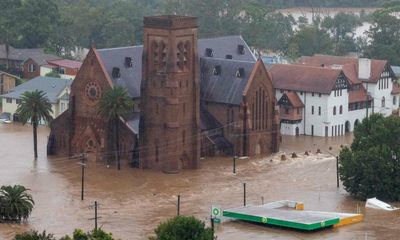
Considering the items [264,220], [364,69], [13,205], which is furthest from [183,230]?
[364,69]

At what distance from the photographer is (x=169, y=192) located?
365 ft

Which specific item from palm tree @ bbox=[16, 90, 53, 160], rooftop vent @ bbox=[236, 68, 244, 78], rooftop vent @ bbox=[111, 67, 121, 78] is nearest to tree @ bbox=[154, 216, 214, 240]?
palm tree @ bbox=[16, 90, 53, 160]

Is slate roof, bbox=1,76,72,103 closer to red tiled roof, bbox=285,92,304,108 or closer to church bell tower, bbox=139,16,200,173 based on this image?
red tiled roof, bbox=285,92,304,108

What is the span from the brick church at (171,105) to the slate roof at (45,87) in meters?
15.6

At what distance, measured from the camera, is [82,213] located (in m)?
104

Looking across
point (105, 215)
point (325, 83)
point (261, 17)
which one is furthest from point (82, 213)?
point (261, 17)

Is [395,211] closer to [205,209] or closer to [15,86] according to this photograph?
[205,209]

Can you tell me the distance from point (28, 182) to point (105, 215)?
503 inches

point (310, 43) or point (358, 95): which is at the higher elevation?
point (310, 43)

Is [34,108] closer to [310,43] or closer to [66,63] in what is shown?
[66,63]

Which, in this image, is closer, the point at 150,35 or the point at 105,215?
the point at 105,215

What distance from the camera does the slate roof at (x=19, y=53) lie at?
161750mm

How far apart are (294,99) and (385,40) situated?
3672cm

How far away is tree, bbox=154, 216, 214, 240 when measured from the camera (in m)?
85.9
